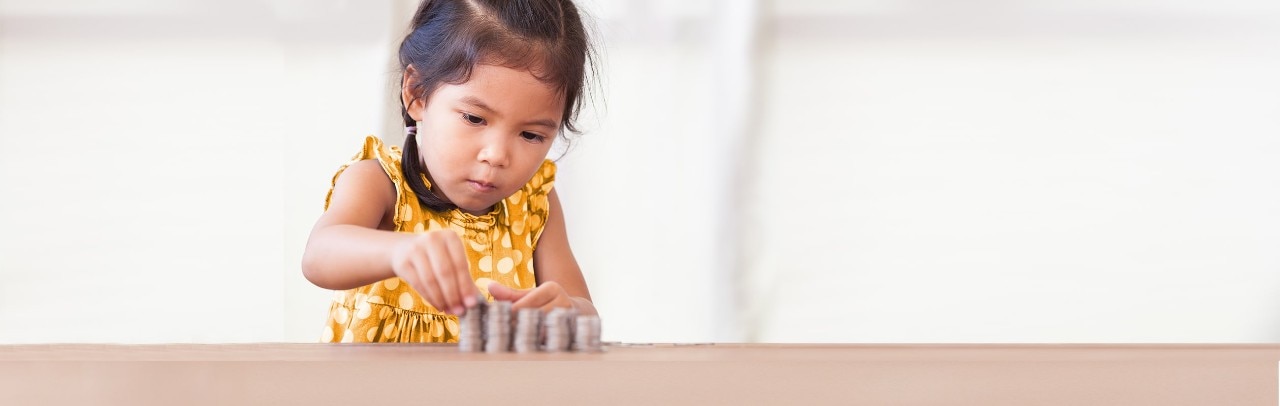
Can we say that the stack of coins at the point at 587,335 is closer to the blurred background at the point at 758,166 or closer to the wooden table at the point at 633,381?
the wooden table at the point at 633,381

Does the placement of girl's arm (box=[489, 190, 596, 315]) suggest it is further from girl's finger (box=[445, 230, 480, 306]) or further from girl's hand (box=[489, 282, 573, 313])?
girl's finger (box=[445, 230, 480, 306])

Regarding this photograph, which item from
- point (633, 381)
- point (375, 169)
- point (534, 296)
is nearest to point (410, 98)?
point (375, 169)

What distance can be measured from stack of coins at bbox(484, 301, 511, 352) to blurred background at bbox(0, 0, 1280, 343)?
111 cm

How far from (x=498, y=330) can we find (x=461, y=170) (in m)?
0.38

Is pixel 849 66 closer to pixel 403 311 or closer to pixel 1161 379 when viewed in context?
pixel 403 311

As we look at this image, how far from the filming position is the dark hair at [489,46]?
94 centimetres

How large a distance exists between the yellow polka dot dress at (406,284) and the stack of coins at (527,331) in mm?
461

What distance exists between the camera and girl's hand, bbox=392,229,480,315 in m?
0.65

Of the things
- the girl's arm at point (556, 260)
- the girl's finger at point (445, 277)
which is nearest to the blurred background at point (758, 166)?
the girl's arm at point (556, 260)

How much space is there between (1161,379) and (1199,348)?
0.66 ft

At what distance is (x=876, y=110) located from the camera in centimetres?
175

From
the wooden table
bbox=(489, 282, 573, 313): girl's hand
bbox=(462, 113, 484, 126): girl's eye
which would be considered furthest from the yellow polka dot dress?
the wooden table

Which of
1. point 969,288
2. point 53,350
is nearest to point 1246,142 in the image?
point 969,288

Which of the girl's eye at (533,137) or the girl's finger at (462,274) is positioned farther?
the girl's eye at (533,137)
